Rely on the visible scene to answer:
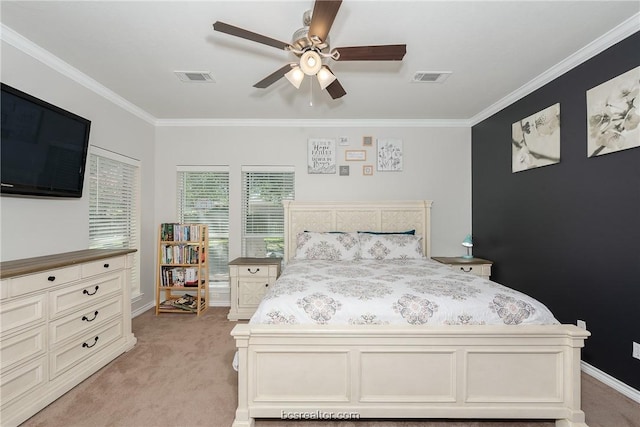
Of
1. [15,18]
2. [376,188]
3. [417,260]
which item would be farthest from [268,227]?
[15,18]

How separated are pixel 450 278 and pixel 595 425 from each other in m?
1.15

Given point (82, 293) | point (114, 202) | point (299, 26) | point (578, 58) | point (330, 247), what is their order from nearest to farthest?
point (299, 26)
point (82, 293)
point (578, 58)
point (114, 202)
point (330, 247)

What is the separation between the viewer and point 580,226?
2.45m

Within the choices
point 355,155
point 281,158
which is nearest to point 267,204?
point 281,158

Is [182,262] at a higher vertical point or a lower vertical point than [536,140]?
lower

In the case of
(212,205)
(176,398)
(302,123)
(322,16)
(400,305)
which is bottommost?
(176,398)

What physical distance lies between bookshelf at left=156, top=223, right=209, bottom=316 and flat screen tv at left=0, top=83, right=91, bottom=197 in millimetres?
1249

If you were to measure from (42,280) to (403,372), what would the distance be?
2.39 meters

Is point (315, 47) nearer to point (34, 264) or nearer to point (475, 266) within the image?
point (34, 264)

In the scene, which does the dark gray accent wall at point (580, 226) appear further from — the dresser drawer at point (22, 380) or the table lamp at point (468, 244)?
the dresser drawer at point (22, 380)

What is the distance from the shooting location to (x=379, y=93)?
319 cm

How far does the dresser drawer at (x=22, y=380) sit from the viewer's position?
1.69 m

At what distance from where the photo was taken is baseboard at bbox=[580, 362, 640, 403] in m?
2.04

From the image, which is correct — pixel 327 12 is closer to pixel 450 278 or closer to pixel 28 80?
pixel 450 278
